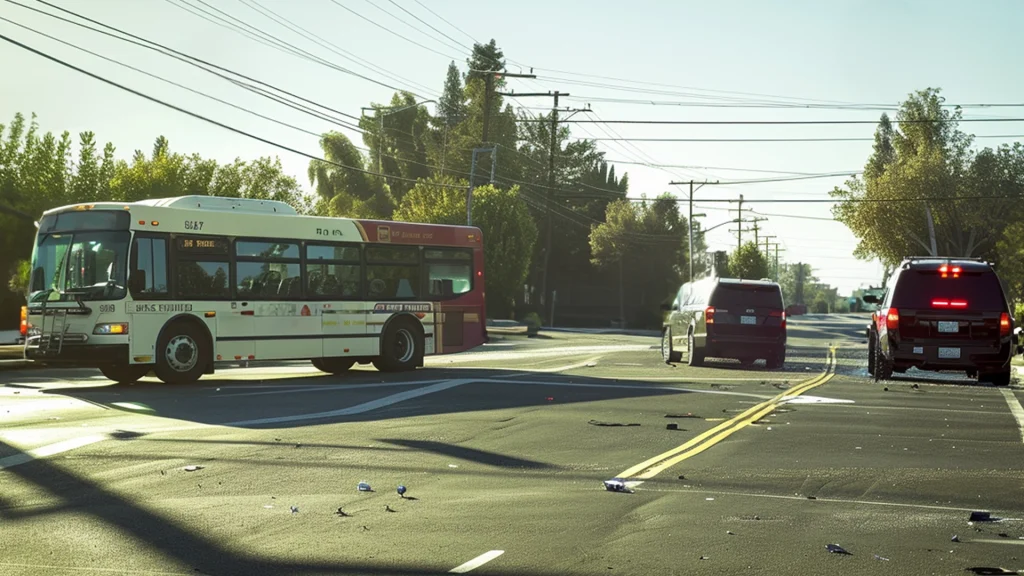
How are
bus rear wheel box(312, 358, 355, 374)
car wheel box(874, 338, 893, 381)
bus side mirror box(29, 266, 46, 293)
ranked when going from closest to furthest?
bus side mirror box(29, 266, 46, 293) → car wheel box(874, 338, 893, 381) → bus rear wheel box(312, 358, 355, 374)

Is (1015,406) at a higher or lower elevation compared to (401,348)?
lower

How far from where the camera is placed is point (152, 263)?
21328 millimetres

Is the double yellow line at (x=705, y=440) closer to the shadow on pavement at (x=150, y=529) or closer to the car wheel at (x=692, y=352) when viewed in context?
the shadow on pavement at (x=150, y=529)

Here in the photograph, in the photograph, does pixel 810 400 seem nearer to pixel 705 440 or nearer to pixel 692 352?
pixel 705 440

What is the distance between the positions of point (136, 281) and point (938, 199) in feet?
204

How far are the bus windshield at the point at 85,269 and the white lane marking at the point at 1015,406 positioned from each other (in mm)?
13924

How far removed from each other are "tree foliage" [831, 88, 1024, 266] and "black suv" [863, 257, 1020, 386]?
2016 inches

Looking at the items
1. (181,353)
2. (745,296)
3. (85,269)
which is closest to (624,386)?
(745,296)

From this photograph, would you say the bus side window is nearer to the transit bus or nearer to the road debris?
the transit bus

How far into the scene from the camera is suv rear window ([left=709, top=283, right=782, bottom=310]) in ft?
91.2

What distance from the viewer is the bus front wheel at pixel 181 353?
21406 mm

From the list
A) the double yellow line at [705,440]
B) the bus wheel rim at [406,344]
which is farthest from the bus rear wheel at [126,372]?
the double yellow line at [705,440]

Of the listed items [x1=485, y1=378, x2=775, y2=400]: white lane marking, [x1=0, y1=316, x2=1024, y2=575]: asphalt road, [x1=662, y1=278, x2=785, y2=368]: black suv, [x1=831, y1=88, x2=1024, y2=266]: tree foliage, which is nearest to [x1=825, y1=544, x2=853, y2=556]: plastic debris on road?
[x1=0, y1=316, x2=1024, y2=575]: asphalt road

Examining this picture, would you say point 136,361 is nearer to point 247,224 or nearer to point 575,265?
point 247,224
